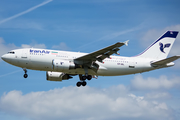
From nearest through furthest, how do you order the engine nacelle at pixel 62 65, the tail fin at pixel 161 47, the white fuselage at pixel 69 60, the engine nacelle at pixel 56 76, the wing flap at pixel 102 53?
1. the wing flap at pixel 102 53
2. the engine nacelle at pixel 62 65
3. the white fuselage at pixel 69 60
4. the engine nacelle at pixel 56 76
5. the tail fin at pixel 161 47

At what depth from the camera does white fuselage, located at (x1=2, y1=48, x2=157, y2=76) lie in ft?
121

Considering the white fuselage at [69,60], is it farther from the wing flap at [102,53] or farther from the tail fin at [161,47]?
the tail fin at [161,47]

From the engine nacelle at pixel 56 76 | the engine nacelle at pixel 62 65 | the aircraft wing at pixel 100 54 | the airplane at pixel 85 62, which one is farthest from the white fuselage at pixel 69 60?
the engine nacelle at pixel 56 76

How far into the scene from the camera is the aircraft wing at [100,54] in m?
34.0

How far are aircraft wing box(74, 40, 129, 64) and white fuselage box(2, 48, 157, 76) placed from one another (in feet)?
3.87

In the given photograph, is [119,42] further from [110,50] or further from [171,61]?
[171,61]

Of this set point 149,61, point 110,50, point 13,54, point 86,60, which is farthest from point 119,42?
point 13,54

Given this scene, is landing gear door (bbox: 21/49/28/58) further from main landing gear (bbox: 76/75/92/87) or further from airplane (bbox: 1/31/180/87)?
main landing gear (bbox: 76/75/92/87)

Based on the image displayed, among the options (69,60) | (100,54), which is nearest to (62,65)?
(69,60)

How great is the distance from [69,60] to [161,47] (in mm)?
14495

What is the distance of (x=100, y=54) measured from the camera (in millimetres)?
36469

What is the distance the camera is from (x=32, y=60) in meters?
36.8

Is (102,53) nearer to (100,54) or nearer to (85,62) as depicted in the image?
(100,54)

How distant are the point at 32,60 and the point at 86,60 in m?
6.86
